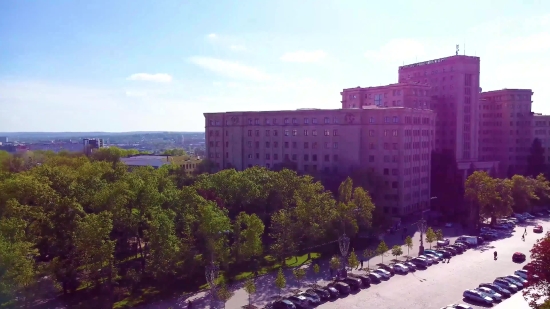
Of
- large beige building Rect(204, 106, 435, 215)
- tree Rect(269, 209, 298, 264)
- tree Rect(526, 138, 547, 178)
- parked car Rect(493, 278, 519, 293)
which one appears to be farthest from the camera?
tree Rect(526, 138, 547, 178)

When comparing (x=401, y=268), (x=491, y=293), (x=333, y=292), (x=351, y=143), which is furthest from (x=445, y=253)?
(x=351, y=143)

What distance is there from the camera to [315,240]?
3934 centimetres

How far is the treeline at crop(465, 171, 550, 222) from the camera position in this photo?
2031 inches

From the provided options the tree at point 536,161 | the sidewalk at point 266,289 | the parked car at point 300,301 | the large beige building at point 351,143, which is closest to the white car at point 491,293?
the sidewalk at point 266,289

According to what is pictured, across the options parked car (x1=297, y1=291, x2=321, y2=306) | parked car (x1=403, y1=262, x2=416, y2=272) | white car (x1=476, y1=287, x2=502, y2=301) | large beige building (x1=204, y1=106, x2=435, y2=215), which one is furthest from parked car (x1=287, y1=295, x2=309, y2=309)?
large beige building (x1=204, y1=106, x2=435, y2=215)

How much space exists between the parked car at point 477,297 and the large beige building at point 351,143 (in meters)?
28.3

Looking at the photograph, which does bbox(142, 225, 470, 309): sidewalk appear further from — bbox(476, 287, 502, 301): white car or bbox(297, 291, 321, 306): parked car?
bbox(476, 287, 502, 301): white car

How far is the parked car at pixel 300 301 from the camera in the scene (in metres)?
30.0

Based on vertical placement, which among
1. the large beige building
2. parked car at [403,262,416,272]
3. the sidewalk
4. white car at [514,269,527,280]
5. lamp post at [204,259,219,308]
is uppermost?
the large beige building

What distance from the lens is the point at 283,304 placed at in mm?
29922

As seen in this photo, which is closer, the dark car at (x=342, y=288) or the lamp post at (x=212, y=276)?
the lamp post at (x=212, y=276)

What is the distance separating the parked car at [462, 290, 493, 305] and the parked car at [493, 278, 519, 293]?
309 cm

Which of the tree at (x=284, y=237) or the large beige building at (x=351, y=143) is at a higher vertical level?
the large beige building at (x=351, y=143)

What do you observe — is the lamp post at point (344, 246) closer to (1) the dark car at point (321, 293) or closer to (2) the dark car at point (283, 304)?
(1) the dark car at point (321, 293)
